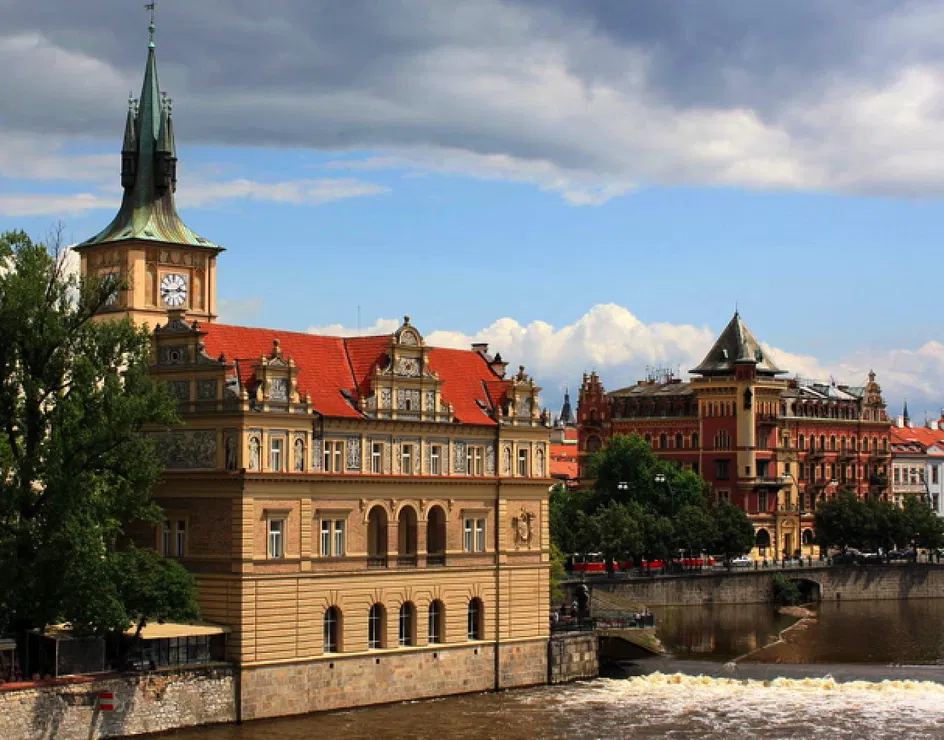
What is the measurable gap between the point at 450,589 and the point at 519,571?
4.45 meters

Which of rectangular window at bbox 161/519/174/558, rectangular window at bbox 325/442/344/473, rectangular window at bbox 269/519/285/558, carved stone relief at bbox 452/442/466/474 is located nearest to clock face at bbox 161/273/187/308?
rectangular window at bbox 325/442/344/473

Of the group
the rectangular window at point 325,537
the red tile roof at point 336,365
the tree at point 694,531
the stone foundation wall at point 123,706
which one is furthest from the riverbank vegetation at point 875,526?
the stone foundation wall at point 123,706

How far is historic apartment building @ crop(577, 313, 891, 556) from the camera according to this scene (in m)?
164

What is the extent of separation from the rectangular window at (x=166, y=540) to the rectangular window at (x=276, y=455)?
16.0 ft

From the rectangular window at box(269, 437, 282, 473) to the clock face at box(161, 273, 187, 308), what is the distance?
54.7 ft

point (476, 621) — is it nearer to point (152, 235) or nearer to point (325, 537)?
point (325, 537)

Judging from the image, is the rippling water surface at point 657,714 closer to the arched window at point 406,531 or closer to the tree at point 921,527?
the arched window at point 406,531

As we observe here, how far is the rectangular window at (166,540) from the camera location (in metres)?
72.5

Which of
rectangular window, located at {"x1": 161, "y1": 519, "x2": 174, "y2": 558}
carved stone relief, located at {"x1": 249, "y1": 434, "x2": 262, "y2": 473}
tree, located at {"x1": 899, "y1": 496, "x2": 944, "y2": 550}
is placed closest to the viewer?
carved stone relief, located at {"x1": 249, "y1": 434, "x2": 262, "y2": 473}

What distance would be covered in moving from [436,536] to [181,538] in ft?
39.3

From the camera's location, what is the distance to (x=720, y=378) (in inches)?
6501

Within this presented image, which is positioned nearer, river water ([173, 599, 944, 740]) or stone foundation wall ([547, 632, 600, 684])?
river water ([173, 599, 944, 740])

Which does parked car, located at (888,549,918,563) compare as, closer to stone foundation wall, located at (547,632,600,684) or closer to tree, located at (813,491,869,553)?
tree, located at (813,491,869,553)

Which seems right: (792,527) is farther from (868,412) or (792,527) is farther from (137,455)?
(137,455)
